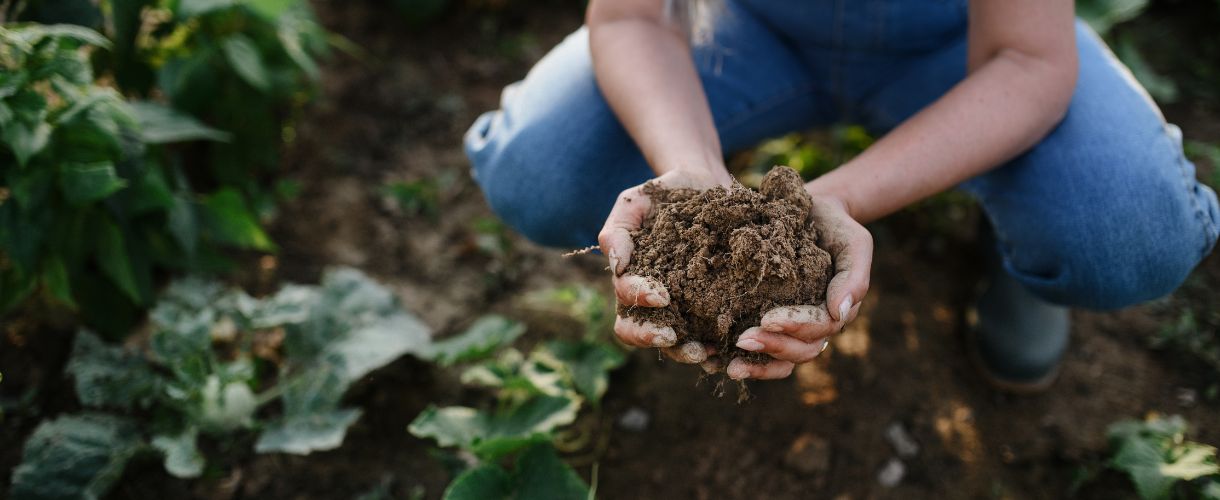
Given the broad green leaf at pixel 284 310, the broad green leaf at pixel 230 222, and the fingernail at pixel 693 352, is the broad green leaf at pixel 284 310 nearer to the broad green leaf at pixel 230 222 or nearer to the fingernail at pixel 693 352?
the broad green leaf at pixel 230 222

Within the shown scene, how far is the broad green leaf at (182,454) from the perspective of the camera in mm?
1714

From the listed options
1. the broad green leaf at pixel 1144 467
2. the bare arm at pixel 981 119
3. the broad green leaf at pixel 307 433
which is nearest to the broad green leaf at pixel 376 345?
the broad green leaf at pixel 307 433

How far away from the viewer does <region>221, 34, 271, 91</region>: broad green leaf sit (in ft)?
7.34

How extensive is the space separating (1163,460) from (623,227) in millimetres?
1362

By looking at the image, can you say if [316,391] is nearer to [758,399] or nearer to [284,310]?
[284,310]

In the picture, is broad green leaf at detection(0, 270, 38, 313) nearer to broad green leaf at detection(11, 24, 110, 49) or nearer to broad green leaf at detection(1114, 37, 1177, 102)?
broad green leaf at detection(11, 24, 110, 49)

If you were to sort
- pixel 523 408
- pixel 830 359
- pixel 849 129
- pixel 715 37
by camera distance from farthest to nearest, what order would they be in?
pixel 849 129 → pixel 830 359 → pixel 715 37 → pixel 523 408

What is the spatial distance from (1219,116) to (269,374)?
10.8ft

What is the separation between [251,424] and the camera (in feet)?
6.28

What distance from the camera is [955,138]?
154 cm

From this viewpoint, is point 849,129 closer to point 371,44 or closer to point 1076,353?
point 1076,353

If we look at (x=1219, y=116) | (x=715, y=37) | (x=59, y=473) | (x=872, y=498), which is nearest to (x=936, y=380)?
(x=872, y=498)

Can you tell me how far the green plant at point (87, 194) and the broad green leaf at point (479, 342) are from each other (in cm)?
61

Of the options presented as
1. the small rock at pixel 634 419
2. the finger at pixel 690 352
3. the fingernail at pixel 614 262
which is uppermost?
the fingernail at pixel 614 262
